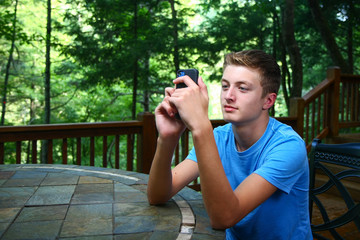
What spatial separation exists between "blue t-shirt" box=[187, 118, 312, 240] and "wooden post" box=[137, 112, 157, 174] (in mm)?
2279

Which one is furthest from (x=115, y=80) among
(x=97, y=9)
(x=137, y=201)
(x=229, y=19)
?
(x=137, y=201)

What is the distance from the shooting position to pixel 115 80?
33.5ft

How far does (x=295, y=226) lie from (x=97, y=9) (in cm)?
948

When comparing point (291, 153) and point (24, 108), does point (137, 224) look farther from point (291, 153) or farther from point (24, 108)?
point (24, 108)

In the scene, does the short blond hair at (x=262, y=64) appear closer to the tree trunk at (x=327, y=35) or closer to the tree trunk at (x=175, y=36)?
the tree trunk at (x=327, y=35)

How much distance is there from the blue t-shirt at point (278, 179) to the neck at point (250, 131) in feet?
0.08

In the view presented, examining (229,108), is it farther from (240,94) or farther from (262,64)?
(262,64)

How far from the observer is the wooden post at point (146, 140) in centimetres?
362

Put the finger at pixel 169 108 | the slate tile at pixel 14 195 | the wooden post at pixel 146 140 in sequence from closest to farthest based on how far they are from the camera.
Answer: the finger at pixel 169 108 → the slate tile at pixel 14 195 → the wooden post at pixel 146 140

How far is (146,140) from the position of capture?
3643 millimetres

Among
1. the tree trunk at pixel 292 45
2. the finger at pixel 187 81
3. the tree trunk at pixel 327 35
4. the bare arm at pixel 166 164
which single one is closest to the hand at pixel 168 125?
the bare arm at pixel 166 164

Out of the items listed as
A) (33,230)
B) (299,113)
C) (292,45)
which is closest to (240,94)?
(33,230)

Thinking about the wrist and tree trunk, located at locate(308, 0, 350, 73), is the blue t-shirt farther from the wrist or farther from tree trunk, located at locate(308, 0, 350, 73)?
tree trunk, located at locate(308, 0, 350, 73)

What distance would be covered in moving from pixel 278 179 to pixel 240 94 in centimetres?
33
